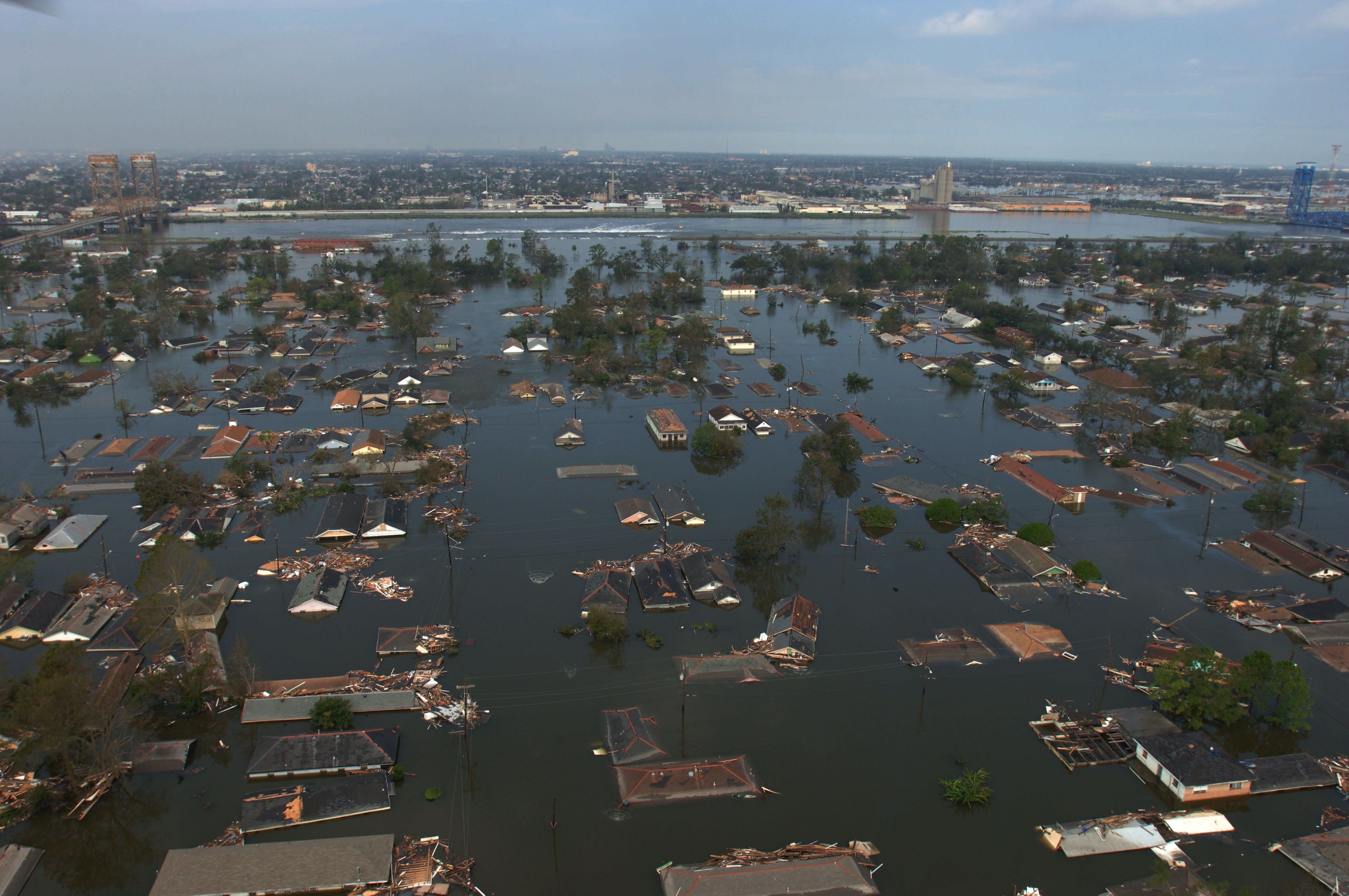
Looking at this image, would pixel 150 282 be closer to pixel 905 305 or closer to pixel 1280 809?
pixel 905 305

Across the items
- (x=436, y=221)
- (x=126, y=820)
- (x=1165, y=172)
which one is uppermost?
(x=1165, y=172)

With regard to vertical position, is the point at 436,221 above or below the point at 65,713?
above

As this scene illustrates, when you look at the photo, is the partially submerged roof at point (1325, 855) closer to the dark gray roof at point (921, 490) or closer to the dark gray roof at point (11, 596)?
the dark gray roof at point (921, 490)

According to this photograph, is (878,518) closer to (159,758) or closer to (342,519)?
(342,519)

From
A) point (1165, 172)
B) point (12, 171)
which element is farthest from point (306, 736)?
point (1165, 172)

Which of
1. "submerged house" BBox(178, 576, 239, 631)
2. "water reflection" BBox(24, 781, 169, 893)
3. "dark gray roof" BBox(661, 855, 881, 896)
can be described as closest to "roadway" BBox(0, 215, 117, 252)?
"submerged house" BBox(178, 576, 239, 631)

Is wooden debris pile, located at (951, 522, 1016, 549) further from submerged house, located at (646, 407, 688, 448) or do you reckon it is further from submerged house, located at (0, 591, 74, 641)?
submerged house, located at (0, 591, 74, 641)
